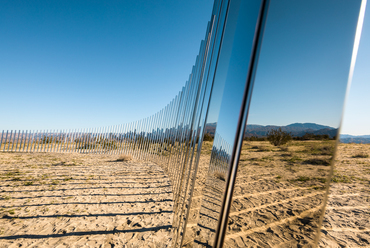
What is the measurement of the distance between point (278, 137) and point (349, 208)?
5.33 meters

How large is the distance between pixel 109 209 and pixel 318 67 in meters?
3.74

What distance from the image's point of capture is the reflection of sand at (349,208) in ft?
9.08

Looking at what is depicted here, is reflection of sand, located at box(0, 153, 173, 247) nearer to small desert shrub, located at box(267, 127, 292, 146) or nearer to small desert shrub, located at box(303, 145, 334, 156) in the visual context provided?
small desert shrub, located at box(267, 127, 292, 146)

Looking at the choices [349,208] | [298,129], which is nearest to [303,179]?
[298,129]

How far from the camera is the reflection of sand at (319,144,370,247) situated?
9.08 feet

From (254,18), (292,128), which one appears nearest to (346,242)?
(292,128)

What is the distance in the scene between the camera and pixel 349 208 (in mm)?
4254

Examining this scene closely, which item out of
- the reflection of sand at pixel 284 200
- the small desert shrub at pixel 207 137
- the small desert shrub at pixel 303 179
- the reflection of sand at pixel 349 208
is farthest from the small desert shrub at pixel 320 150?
the reflection of sand at pixel 349 208

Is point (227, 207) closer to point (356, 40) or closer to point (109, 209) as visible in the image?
point (356, 40)

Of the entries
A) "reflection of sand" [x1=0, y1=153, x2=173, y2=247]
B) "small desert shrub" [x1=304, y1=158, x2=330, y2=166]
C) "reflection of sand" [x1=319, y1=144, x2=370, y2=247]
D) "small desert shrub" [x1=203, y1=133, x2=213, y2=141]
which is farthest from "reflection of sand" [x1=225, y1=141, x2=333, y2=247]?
"reflection of sand" [x1=319, y1=144, x2=370, y2=247]

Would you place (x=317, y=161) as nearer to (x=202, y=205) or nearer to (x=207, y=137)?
(x=202, y=205)

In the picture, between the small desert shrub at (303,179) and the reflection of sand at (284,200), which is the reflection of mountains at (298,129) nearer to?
the reflection of sand at (284,200)

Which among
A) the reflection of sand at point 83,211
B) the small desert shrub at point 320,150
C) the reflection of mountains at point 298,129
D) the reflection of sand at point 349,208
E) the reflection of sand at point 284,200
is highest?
the reflection of mountains at point 298,129

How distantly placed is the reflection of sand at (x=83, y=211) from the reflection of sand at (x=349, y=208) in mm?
2847
